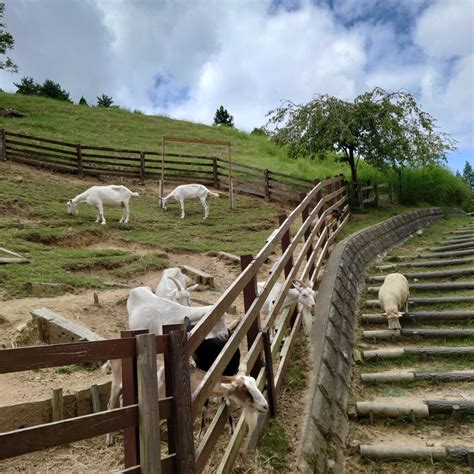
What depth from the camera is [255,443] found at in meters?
3.50

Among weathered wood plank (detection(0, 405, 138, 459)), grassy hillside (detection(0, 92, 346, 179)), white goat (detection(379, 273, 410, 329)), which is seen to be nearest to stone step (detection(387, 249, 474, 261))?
white goat (detection(379, 273, 410, 329))

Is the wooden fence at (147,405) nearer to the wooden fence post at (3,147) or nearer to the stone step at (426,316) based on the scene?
the stone step at (426,316)

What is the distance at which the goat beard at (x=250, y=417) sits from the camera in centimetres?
326

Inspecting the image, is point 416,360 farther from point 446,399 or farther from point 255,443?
point 255,443

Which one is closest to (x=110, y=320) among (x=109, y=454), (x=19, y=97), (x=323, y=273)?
(x=109, y=454)

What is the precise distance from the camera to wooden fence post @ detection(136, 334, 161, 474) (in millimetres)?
2135

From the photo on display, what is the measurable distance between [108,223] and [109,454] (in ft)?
29.4

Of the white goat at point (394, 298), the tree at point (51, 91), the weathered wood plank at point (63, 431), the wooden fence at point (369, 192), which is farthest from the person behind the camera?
the tree at point (51, 91)

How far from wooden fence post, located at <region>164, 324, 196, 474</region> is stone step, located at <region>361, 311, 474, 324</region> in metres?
5.09

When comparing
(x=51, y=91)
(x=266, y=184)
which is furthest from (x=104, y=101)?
(x=266, y=184)

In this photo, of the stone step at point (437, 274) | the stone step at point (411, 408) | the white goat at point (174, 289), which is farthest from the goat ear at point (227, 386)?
the stone step at point (437, 274)

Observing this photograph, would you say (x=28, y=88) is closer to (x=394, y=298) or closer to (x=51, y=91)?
(x=51, y=91)

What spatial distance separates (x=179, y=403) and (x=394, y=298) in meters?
5.04

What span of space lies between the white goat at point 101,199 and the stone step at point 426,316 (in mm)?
7353
